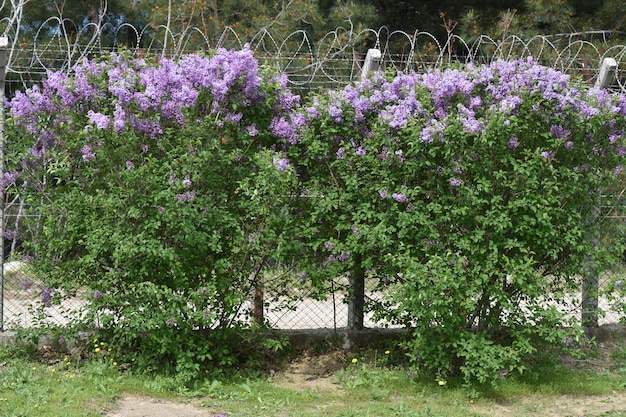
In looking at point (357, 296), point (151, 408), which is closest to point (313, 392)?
point (357, 296)

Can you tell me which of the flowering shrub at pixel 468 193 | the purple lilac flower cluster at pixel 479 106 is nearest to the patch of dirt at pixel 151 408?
the flowering shrub at pixel 468 193

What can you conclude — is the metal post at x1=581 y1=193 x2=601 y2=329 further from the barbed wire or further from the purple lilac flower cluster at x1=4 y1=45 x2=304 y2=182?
the purple lilac flower cluster at x1=4 y1=45 x2=304 y2=182

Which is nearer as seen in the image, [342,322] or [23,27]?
[342,322]

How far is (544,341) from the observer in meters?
5.75

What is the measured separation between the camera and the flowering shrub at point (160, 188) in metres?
5.43

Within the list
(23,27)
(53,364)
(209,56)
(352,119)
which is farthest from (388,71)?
(23,27)

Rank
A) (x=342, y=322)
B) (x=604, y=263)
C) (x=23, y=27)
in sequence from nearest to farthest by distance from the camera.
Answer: (x=604, y=263)
(x=342, y=322)
(x=23, y=27)

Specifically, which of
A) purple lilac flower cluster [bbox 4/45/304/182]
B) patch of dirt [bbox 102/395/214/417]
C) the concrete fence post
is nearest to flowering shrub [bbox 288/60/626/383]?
purple lilac flower cluster [bbox 4/45/304/182]

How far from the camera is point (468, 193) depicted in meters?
5.37

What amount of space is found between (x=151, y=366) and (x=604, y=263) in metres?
3.33

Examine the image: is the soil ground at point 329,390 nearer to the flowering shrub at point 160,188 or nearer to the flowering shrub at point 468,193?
the flowering shrub at point 468,193

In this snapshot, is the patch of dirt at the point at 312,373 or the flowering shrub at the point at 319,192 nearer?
the flowering shrub at the point at 319,192

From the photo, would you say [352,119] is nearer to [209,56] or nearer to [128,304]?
[209,56]

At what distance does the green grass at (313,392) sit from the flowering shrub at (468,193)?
21 centimetres
